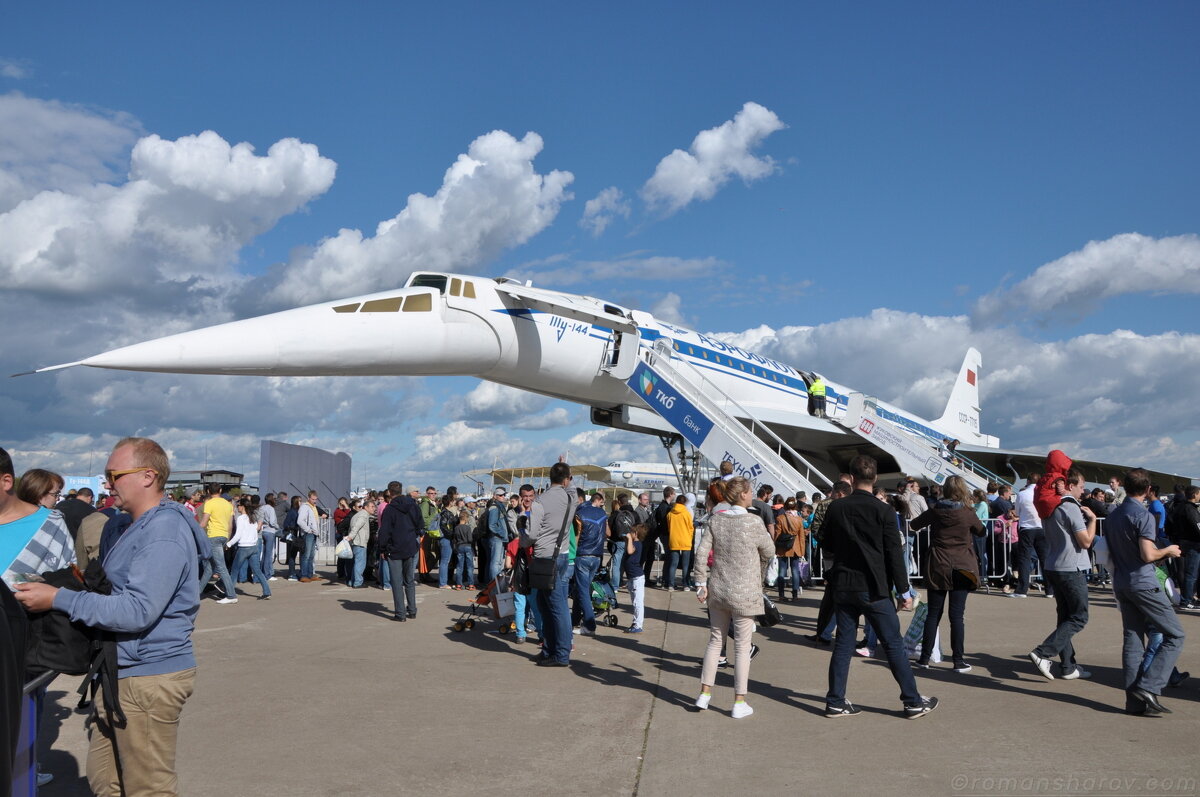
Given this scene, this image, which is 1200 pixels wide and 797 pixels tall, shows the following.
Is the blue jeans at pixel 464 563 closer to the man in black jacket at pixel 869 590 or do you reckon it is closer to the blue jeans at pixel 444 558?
the blue jeans at pixel 444 558

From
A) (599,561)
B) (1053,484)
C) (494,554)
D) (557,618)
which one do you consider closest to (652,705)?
(557,618)

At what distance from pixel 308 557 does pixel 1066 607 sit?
39.6 ft

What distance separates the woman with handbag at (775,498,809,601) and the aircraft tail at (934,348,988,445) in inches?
804

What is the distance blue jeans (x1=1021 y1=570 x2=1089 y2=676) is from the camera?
21.2 feet

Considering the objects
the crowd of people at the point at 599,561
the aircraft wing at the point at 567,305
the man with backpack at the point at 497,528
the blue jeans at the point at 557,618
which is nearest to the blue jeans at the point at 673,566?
the crowd of people at the point at 599,561

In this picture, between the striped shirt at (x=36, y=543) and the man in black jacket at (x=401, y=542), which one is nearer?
the striped shirt at (x=36, y=543)

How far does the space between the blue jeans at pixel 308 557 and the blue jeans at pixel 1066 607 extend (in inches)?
460

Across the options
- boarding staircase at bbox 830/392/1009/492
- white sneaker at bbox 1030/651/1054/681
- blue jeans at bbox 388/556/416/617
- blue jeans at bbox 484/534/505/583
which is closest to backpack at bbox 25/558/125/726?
white sneaker at bbox 1030/651/1054/681

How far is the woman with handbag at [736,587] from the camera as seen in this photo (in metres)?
5.70

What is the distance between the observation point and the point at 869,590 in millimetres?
5660

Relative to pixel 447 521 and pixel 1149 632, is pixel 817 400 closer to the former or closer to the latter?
pixel 447 521

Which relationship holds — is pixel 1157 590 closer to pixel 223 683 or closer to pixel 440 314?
pixel 223 683

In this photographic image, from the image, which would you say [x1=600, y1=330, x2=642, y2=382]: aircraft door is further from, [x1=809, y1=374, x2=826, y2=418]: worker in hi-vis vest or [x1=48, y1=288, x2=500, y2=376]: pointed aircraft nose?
[x1=809, y1=374, x2=826, y2=418]: worker in hi-vis vest

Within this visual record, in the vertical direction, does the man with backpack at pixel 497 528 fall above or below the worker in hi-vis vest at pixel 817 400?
below
